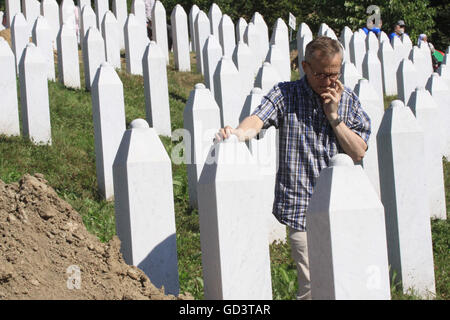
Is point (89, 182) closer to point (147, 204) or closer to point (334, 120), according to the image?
point (147, 204)

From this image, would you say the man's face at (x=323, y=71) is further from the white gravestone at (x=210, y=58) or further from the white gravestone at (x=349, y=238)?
the white gravestone at (x=210, y=58)

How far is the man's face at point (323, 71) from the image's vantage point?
364cm

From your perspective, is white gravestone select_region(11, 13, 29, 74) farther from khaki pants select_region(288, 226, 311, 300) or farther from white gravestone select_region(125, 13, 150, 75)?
khaki pants select_region(288, 226, 311, 300)

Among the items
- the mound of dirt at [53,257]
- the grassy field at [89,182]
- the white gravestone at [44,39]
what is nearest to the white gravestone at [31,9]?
the white gravestone at [44,39]

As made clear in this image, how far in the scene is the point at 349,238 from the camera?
2.79 metres

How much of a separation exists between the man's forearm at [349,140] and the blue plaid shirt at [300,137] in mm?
68

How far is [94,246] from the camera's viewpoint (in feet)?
12.0

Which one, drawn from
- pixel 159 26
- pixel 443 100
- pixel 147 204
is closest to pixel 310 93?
pixel 147 204

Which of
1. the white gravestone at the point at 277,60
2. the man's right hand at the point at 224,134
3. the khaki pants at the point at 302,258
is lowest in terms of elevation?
the khaki pants at the point at 302,258

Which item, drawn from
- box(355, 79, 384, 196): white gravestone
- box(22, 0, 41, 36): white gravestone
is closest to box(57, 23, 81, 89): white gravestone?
box(355, 79, 384, 196): white gravestone

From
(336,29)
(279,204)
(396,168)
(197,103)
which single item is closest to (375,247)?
(279,204)
